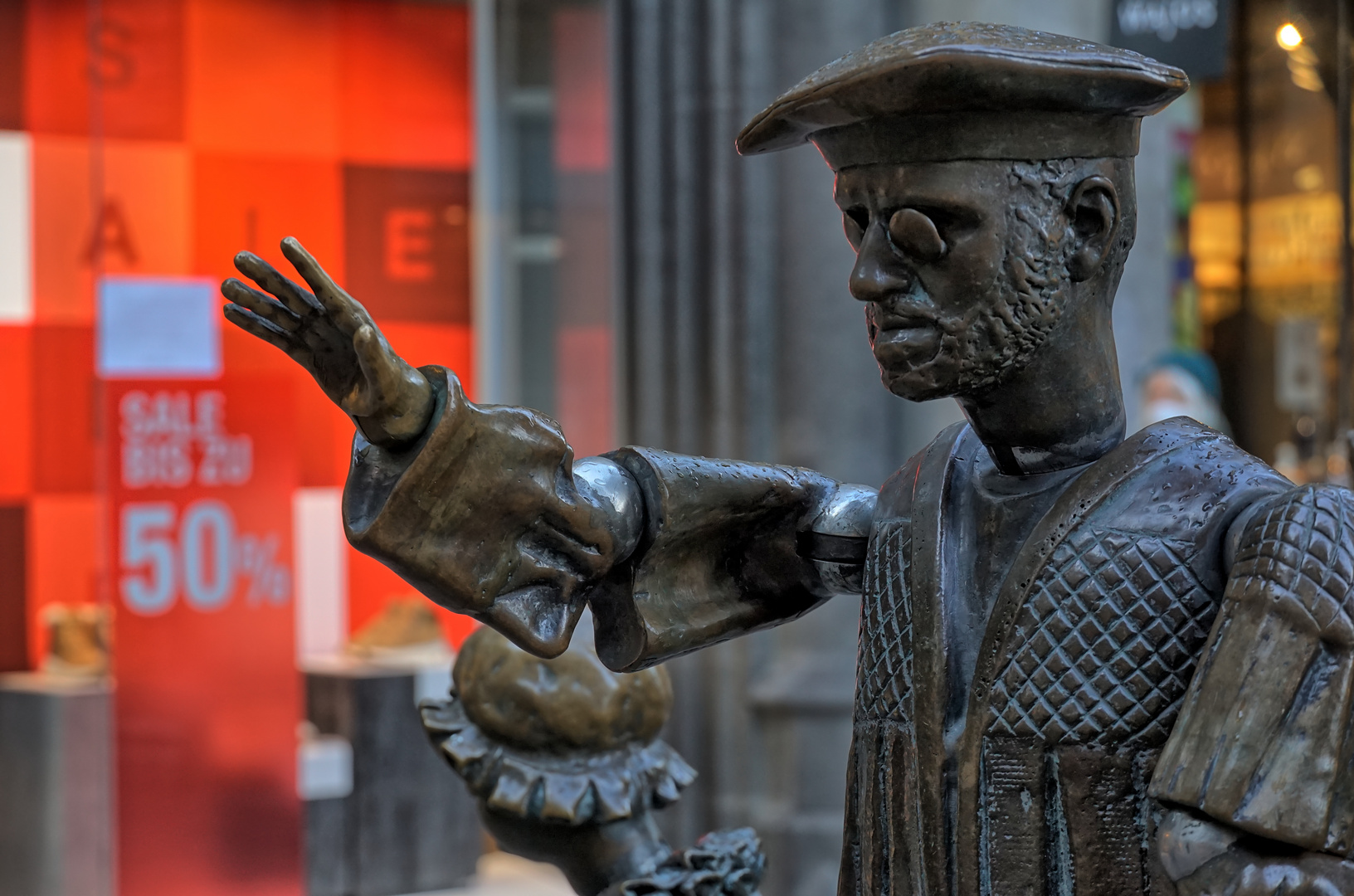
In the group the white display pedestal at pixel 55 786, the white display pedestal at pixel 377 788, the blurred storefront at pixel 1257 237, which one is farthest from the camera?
the blurred storefront at pixel 1257 237

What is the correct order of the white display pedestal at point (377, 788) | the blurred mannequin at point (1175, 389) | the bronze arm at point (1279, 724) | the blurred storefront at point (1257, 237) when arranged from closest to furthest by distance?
the bronze arm at point (1279, 724), the blurred mannequin at point (1175, 389), the white display pedestal at point (377, 788), the blurred storefront at point (1257, 237)

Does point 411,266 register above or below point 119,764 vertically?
above

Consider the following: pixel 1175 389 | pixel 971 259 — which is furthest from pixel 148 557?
pixel 971 259

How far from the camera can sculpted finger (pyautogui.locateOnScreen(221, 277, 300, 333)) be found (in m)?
1.31

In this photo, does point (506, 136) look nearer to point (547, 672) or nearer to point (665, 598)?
point (547, 672)

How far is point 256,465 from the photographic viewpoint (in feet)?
14.5

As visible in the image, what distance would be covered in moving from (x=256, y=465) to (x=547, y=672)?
8.78 feet

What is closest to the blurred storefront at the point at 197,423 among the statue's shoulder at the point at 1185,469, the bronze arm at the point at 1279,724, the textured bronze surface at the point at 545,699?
the textured bronze surface at the point at 545,699

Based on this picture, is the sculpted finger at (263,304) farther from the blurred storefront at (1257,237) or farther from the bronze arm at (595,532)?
the blurred storefront at (1257,237)

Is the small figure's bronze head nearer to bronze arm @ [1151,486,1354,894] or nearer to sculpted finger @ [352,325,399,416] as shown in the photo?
bronze arm @ [1151,486,1354,894]

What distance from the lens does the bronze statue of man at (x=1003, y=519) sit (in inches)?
48.2

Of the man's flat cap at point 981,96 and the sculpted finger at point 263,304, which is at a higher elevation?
the man's flat cap at point 981,96

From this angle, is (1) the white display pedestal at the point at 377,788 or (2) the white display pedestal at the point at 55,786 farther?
(1) the white display pedestal at the point at 377,788

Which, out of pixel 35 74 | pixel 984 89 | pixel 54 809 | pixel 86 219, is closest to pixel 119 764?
pixel 54 809
